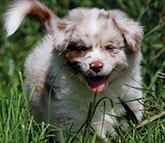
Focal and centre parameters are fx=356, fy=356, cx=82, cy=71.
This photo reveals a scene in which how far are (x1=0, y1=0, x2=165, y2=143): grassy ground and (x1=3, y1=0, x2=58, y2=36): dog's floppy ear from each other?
0.50 m

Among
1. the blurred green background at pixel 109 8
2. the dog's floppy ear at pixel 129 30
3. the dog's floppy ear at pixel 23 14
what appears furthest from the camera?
the blurred green background at pixel 109 8

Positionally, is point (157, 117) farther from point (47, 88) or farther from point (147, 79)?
point (147, 79)

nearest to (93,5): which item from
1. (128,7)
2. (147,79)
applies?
(128,7)

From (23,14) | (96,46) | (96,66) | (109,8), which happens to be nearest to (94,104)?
(96,66)

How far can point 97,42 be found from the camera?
9.64 feet

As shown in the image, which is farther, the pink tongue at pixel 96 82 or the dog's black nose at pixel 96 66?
the pink tongue at pixel 96 82

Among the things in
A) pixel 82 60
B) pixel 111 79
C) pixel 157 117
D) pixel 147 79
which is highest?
pixel 82 60

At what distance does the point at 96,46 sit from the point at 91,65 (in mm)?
211

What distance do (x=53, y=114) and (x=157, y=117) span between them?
38.3 inches

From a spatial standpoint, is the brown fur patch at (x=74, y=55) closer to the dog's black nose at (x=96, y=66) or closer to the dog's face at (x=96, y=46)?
the dog's face at (x=96, y=46)

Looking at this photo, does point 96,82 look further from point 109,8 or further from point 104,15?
point 109,8

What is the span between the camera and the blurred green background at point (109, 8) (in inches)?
177

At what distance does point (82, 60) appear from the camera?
9.56 ft

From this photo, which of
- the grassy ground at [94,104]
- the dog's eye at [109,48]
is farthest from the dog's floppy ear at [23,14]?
the dog's eye at [109,48]
